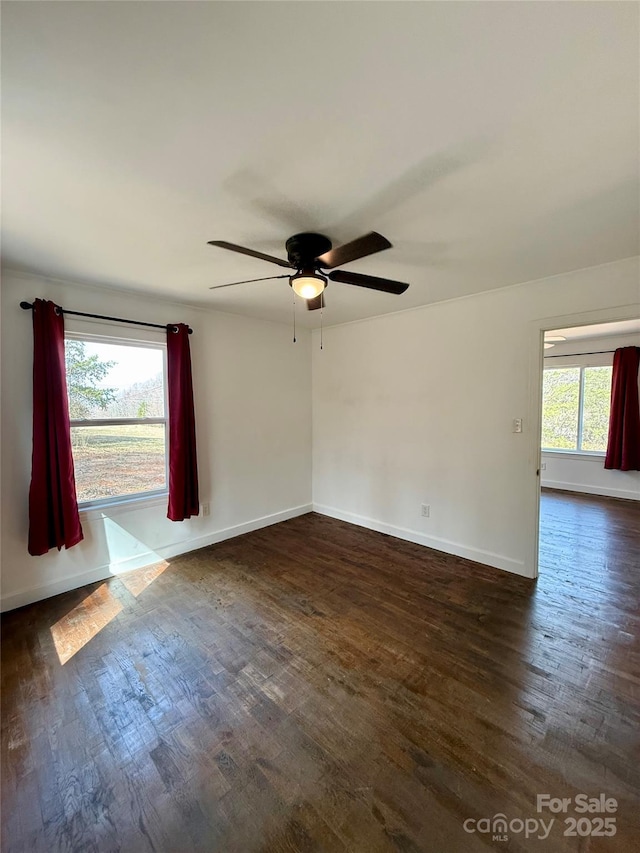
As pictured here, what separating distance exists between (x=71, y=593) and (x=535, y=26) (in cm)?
407

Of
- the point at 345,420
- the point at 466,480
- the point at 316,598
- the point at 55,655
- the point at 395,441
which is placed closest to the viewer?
the point at 55,655

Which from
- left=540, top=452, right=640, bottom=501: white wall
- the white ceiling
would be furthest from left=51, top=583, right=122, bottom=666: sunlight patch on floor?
left=540, top=452, right=640, bottom=501: white wall

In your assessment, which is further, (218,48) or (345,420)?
(345,420)

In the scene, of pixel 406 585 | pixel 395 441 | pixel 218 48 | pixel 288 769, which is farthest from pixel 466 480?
pixel 218 48

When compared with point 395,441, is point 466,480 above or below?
below

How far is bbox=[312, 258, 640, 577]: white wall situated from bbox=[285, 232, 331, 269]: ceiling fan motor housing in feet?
6.13

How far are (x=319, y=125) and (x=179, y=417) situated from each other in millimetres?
2666

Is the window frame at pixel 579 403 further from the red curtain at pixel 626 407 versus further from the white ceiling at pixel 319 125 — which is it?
the white ceiling at pixel 319 125

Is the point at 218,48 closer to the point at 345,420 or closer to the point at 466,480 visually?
the point at 466,480

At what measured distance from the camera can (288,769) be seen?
1469 millimetres

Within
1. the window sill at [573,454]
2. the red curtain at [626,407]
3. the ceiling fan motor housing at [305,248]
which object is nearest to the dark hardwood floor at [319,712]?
the ceiling fan motor housing at [305,248]

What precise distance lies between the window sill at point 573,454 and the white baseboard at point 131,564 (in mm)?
4923

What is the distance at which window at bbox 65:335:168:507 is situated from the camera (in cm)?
293

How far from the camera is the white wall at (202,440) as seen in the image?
2621 mm
